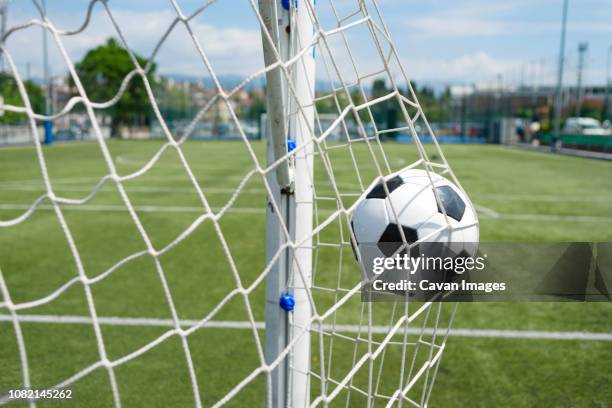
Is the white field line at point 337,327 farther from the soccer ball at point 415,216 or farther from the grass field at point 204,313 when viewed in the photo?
the soccer ball at point 415,216

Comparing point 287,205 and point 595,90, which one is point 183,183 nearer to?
point 287,205

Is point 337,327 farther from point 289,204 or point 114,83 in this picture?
point 114,83

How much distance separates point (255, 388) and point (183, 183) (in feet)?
27.2

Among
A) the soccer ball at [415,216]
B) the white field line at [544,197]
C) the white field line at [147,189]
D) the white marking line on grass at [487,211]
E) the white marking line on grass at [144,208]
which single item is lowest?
the white field line at [544,197]

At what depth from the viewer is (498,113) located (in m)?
35.8

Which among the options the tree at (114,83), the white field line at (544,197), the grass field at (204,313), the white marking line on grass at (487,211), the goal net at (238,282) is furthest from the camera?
the tree at (114,83)

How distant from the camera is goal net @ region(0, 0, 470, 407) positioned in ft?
5.39

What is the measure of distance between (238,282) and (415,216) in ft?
2.62

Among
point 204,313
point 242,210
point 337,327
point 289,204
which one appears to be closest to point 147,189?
point 242,210

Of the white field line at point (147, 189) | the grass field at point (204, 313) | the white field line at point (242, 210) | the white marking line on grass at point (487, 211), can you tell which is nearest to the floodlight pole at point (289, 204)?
the grass field at point (204, 313)

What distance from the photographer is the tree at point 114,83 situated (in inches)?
1527

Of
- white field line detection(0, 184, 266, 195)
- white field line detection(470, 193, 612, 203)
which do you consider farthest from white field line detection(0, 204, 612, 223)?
white field line detection(0, 184, 266, 195)

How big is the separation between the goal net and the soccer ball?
112 mm

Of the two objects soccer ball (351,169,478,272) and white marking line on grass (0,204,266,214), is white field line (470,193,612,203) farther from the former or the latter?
soccer ball (351,169,478,272)
